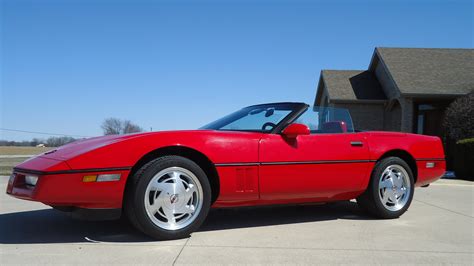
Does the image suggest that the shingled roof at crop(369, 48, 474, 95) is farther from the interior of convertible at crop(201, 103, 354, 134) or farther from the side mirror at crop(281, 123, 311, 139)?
the side mirror at crop(281, 123, 311, 139)

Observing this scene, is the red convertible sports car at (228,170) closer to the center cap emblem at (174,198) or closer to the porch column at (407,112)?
the center cap emblem at (174,198)

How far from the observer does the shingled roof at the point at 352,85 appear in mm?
22016

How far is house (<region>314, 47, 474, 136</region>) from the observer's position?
19.2 meters

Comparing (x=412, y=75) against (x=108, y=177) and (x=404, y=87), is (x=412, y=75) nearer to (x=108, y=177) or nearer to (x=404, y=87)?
(x=404, y=87)

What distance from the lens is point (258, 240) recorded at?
159 inches

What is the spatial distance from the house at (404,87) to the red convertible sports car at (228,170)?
579 inches

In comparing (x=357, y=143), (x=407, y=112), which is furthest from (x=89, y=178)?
(x=407, y=112)

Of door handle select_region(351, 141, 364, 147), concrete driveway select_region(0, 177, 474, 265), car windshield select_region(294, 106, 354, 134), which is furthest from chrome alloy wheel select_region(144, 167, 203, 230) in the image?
door handle select_region(351, 141, 364, 147)

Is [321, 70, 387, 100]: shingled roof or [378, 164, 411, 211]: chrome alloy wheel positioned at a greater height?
[321, 70, 387, 100]: shingled roof

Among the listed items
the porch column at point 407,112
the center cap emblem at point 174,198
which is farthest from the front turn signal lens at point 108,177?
the porch column at point 407,112

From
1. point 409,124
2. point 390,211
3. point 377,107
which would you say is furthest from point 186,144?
point 377,107

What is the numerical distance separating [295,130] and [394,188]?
1.61 metres

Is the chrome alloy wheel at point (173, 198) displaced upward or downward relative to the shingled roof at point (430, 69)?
downward

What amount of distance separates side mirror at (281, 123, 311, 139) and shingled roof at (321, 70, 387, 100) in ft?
58.1
